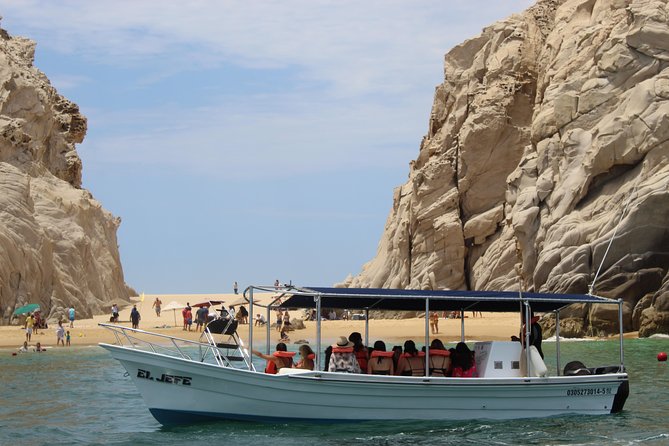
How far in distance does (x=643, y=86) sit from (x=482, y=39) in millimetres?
24083

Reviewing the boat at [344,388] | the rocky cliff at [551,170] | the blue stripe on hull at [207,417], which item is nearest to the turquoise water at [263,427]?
the blue stripe on hull at [207,417]

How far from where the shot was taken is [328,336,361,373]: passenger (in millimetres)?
19516

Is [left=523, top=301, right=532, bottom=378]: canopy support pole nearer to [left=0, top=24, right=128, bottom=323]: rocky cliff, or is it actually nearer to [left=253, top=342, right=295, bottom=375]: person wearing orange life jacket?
[left=253, top=342, right=295, bottom=375]: person wearing orange life jacket

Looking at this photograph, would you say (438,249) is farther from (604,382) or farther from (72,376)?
(604,382)

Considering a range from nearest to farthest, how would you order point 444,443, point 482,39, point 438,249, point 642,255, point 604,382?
point 444,443
point 604,382
point 642,255
point 438,249
point 482,39

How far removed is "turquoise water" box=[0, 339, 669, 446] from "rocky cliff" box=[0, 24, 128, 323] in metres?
22.6

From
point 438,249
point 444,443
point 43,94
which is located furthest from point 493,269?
point 444,443

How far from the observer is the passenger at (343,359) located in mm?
19516

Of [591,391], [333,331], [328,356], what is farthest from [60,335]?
[591,391]

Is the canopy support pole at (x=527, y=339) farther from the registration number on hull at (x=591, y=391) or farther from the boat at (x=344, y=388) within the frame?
the registration number on hull at (x=591, y=391)

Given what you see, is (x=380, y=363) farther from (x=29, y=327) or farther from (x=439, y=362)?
(x=29, y=327)

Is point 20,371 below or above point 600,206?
below

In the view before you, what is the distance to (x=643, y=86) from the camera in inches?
1757

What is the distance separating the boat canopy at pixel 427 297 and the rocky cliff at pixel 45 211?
30601mm
